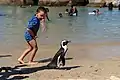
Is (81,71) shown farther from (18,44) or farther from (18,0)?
(18,0)

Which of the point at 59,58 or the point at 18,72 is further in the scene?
the point at 59,58

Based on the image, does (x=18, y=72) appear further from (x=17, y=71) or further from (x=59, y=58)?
(x=59, y=58)

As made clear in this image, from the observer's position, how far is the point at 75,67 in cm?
978

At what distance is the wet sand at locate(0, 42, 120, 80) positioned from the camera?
8477 mm

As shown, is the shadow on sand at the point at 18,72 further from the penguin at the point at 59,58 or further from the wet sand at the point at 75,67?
the penguin at the point at 59,58

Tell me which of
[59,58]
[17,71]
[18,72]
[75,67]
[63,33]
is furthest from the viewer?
[63,33]

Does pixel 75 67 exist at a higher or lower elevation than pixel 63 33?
higher

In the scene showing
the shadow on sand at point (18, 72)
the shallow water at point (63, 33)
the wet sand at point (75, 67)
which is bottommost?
the shallow water at point (63, 33)

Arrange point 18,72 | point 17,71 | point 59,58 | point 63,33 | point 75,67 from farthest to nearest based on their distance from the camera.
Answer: point 63,33 → point 75,67 → point 59,58 → point 17,71 → point 18,72

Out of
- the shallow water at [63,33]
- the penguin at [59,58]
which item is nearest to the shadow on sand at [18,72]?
the penguin at [59,58]

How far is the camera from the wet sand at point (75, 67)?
848cm

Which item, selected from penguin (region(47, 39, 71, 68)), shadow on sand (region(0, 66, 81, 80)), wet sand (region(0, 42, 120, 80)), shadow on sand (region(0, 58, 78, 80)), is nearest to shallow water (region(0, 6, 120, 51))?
wet sand (region(0, 42, 120, 80))

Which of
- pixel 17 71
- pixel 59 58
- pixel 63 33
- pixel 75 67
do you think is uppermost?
pixel 59 58

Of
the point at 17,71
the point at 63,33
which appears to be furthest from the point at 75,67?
the point at 63,33
